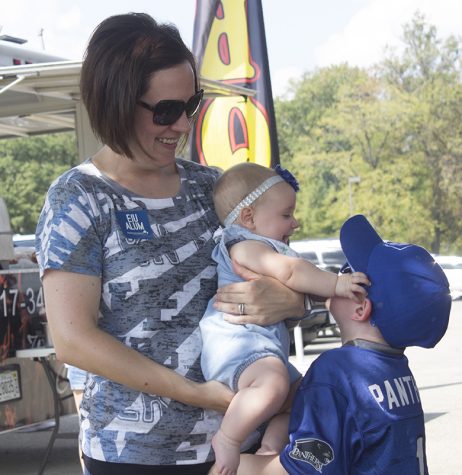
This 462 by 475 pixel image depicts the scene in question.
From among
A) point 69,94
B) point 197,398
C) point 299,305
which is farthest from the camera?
point 69,94

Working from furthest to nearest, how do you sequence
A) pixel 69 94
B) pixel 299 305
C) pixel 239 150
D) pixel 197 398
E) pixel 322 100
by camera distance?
pixel 322 100
pixel 239 150
pixel 69 94
pixel 299 305
pixel 197 398

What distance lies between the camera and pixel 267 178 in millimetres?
3006

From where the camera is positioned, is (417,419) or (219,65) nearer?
(417,419)

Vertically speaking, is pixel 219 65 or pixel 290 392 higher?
pixel 219 65

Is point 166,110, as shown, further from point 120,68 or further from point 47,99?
point 47,99

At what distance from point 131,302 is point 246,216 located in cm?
50

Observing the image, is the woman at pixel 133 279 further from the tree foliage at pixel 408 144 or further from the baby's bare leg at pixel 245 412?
the tree foliage at pixel 408 144

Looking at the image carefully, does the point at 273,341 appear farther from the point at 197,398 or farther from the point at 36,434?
the point at 36,434

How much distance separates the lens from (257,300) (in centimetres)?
273

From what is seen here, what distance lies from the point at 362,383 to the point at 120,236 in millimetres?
691

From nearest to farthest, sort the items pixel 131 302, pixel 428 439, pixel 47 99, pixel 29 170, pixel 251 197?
pixel 131 302 → pixel 251 197 → pixel 47 99 → pixel 428 439 → pixel 29 170

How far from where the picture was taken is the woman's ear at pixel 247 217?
2.92 meters

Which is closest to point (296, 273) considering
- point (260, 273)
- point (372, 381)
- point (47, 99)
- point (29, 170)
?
point (260, 273)

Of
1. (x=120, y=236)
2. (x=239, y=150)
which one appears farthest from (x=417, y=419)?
(x=239, y=150)
